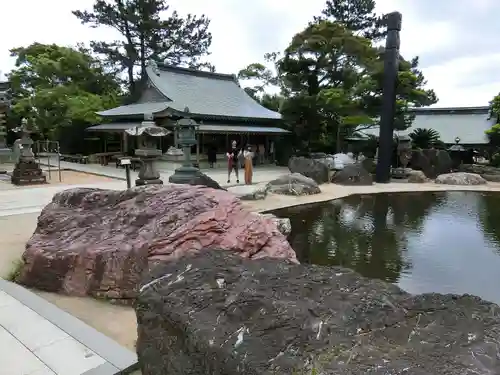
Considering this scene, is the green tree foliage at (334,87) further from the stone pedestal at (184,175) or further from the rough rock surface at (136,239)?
the rough rock surface at (136,239)

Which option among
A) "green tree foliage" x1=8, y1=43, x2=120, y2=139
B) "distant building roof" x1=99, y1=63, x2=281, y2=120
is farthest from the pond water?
"green tree foliage" x1=8, y1=43, x2=120, y2=139

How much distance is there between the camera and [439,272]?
223 inches

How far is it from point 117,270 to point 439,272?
453 cm

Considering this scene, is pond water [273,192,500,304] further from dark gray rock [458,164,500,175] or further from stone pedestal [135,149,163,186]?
dark gray rock [458,164,500,175]

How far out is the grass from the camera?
4.57 m

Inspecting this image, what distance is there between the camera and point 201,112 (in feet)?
62.6

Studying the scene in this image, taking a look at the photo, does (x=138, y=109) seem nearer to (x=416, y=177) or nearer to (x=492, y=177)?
(x=416, y=177)

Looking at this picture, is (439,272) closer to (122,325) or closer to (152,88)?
(122,325)

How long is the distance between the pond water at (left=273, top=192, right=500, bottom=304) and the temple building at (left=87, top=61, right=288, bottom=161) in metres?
9.85

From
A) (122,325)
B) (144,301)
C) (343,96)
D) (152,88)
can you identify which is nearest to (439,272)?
(122,325)

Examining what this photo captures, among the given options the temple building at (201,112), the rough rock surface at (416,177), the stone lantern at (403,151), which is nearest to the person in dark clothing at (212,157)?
the temple building at (201,112)

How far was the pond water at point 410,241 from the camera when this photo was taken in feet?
18.0

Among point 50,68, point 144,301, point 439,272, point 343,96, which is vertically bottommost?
point 439,272

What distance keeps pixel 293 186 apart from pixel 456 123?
17003mm
